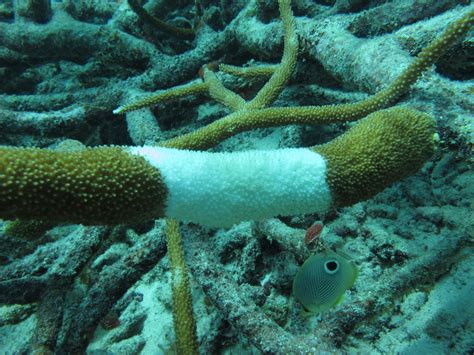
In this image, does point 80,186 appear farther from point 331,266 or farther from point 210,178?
point 331,266

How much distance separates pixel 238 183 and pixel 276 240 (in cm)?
111

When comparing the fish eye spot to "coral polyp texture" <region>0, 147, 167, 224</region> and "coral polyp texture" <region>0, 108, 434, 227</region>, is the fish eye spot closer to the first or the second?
"coral polyp texture" <region>0, 108, 434, 227</region>

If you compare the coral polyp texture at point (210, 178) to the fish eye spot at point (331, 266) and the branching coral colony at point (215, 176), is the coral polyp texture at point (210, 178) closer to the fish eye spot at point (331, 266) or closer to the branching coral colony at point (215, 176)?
the branching coral colony at point (215, 176)

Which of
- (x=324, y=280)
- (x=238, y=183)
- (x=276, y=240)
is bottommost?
(x=276, y=240)

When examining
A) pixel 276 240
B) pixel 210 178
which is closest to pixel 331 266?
pixel 276 240

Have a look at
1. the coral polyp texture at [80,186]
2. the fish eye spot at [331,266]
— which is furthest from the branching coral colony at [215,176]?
the fish eye spot at [331,266]

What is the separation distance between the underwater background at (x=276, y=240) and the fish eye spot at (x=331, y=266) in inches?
6.9

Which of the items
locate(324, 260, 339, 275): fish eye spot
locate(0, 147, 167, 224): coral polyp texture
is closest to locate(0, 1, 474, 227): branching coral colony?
locate(0, 147, 167, 224): coral polyp texture

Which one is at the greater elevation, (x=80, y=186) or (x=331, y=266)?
(x=80, y=186)

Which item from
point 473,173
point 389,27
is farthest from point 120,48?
point 473,173

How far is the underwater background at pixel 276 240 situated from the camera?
1.86 metres

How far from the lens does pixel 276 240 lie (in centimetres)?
238

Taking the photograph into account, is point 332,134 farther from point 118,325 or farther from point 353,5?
point 118,325

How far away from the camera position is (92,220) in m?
1.24
